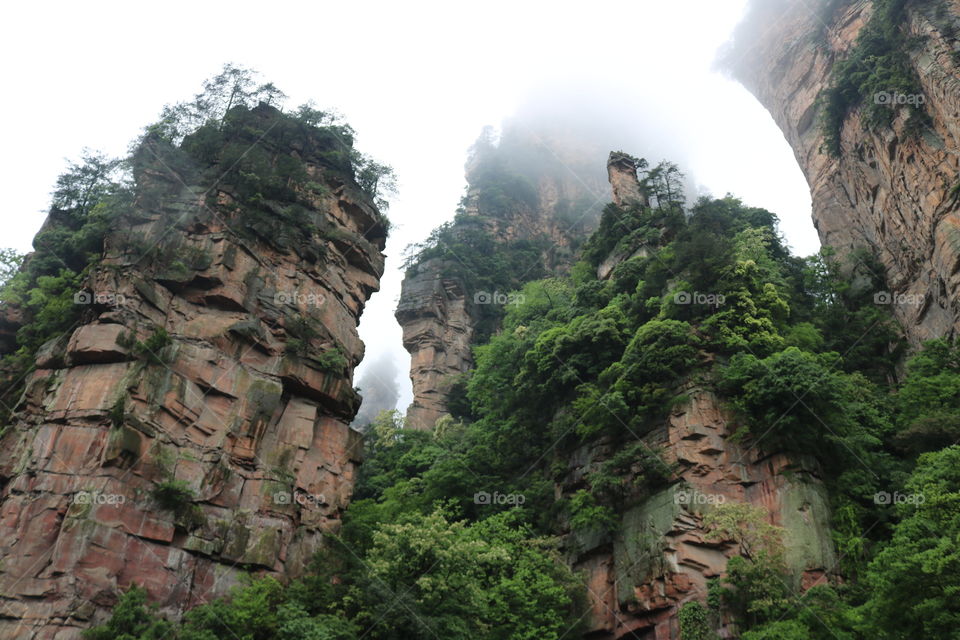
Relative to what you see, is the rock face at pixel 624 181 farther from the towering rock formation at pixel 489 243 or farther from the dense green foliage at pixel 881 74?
the towering rock formation at pixel 489 243

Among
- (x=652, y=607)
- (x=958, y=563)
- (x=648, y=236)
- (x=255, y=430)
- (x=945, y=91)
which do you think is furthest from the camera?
(x=648, y=236)

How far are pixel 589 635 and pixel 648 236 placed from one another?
67.6 feet

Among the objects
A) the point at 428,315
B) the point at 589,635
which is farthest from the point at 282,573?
the point at 428,315

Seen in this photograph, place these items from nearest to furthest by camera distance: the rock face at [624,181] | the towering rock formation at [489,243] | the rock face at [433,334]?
1. the rock face at [624,181]
2. the rock face at [433,334]
3. the towering rock formation at [489,243]

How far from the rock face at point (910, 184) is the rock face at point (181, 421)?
25.2 m

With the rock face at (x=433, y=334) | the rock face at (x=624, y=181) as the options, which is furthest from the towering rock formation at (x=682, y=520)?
the rock face at (x=433, y=334)

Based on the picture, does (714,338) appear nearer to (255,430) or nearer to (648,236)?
(648,236)

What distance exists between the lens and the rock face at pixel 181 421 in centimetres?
2219

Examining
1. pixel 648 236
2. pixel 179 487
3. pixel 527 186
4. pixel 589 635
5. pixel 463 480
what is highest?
pixel 527 186

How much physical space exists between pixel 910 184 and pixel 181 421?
31.5 metres

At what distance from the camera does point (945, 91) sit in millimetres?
29891

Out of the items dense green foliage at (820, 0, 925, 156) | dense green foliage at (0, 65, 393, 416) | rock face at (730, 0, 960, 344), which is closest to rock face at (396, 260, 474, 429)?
dense green foliage at (0, 65, 393, 416)

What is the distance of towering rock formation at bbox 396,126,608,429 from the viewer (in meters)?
50.5

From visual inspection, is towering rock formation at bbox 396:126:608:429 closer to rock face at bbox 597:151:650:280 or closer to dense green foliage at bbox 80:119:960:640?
dense green foliage at bbox 80:119:960:640
